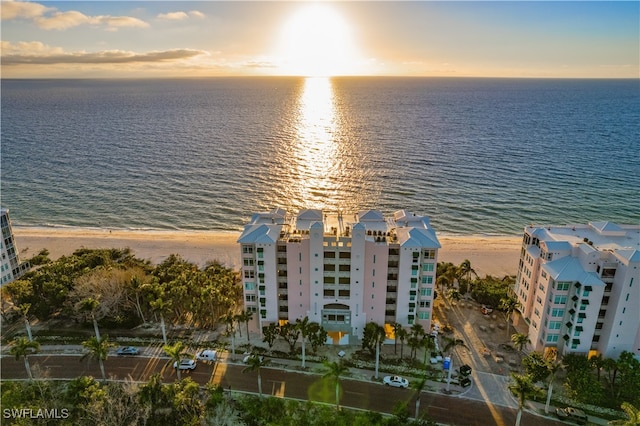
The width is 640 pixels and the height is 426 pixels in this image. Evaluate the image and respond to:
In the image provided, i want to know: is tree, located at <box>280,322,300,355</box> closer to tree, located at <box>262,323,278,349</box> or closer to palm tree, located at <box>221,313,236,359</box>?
tree, located at <box>262,323,278,349</box>

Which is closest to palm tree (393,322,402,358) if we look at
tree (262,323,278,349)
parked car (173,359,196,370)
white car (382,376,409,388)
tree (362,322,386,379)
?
tree (362,322,386,379)

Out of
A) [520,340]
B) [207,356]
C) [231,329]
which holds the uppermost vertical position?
[520,340]

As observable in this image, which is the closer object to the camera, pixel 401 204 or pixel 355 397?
pixel 355 397

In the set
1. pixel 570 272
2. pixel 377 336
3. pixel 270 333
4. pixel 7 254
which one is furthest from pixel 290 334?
pixel 7 254

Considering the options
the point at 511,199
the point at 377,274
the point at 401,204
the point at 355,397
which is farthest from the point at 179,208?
the point at 511,199

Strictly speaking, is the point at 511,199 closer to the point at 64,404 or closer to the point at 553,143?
the point at 553,143

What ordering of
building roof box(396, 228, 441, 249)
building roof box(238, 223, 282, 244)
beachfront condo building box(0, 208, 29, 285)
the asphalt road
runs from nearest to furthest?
1. the asphalt road
2. building roof box(396, 228, 441, 249)
3. building roof box(238, 223, 282, 244)
4. beachfront condo building box(0, 208, 29, 285)

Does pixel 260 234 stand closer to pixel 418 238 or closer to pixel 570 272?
pixel 418 238
